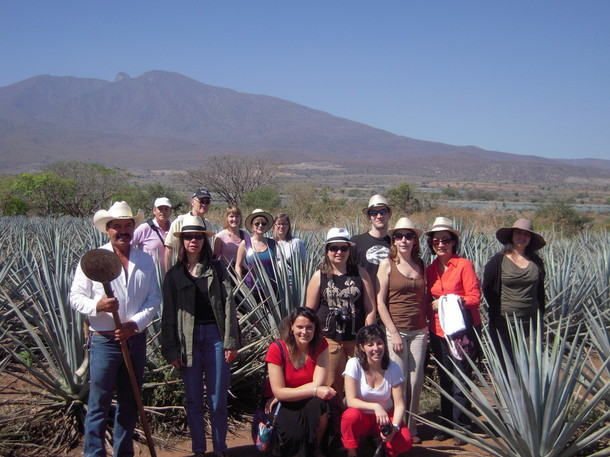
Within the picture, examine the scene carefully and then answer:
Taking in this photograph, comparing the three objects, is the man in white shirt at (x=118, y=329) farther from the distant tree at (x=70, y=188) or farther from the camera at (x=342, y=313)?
the distant tree at (x=70, y=188)

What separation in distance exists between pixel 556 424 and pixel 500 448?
1.09 ft

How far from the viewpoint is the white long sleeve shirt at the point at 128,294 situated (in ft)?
10.7

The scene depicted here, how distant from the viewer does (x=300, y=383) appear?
380cm

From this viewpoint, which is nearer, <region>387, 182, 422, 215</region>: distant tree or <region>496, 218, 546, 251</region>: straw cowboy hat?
<region>496, 218, 546, 251</region>: straw cowboy hat

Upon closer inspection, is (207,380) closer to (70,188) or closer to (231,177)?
(70,188)

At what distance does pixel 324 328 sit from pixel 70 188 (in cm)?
2384

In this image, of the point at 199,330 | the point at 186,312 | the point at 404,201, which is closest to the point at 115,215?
the point at 186,312

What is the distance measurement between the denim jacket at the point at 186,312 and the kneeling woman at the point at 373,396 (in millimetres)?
743

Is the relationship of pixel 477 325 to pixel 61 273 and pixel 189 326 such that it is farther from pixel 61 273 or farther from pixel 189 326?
pixel 61 273

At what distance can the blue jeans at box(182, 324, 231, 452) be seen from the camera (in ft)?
11.9

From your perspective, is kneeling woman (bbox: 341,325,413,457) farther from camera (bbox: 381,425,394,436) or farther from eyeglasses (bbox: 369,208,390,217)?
eyeglasses (bbox: 369,208,390,217)

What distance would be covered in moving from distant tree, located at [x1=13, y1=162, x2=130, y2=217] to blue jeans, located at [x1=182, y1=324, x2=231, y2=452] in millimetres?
20987

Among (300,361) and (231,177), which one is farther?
(231,177)

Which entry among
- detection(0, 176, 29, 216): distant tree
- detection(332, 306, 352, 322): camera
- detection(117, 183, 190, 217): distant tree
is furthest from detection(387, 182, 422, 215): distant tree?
detection(332, 306, 352, 322): camera
